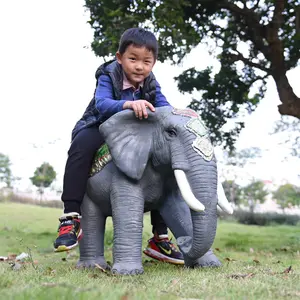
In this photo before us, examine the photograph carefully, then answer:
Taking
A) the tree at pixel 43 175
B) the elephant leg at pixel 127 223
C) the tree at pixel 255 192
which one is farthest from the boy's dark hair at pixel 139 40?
the tree at pixel 43 175

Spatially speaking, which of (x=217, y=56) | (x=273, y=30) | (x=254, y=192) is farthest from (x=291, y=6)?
(x=254, y=192)

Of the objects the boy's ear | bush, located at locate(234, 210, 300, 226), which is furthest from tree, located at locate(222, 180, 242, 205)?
the boy's ear

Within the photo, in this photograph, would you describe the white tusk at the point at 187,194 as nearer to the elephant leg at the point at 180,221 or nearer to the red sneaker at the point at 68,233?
the elephant leg at the point at 180,221

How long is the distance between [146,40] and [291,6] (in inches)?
195

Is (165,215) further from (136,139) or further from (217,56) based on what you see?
(217,56)

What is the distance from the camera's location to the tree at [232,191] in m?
28.1

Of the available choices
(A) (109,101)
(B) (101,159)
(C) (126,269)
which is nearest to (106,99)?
(A) (109,101)

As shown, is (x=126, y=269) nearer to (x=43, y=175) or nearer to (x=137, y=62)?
(x=137, y=62)

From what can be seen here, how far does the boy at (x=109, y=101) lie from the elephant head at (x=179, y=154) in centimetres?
12

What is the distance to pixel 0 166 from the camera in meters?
36.5

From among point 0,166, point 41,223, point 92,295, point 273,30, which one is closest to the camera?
point 92,295

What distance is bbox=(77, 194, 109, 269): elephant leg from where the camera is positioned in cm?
365

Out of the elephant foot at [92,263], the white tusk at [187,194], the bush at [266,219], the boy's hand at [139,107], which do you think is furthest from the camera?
the bush at [266,219]

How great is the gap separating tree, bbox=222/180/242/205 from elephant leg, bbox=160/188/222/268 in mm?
23236
